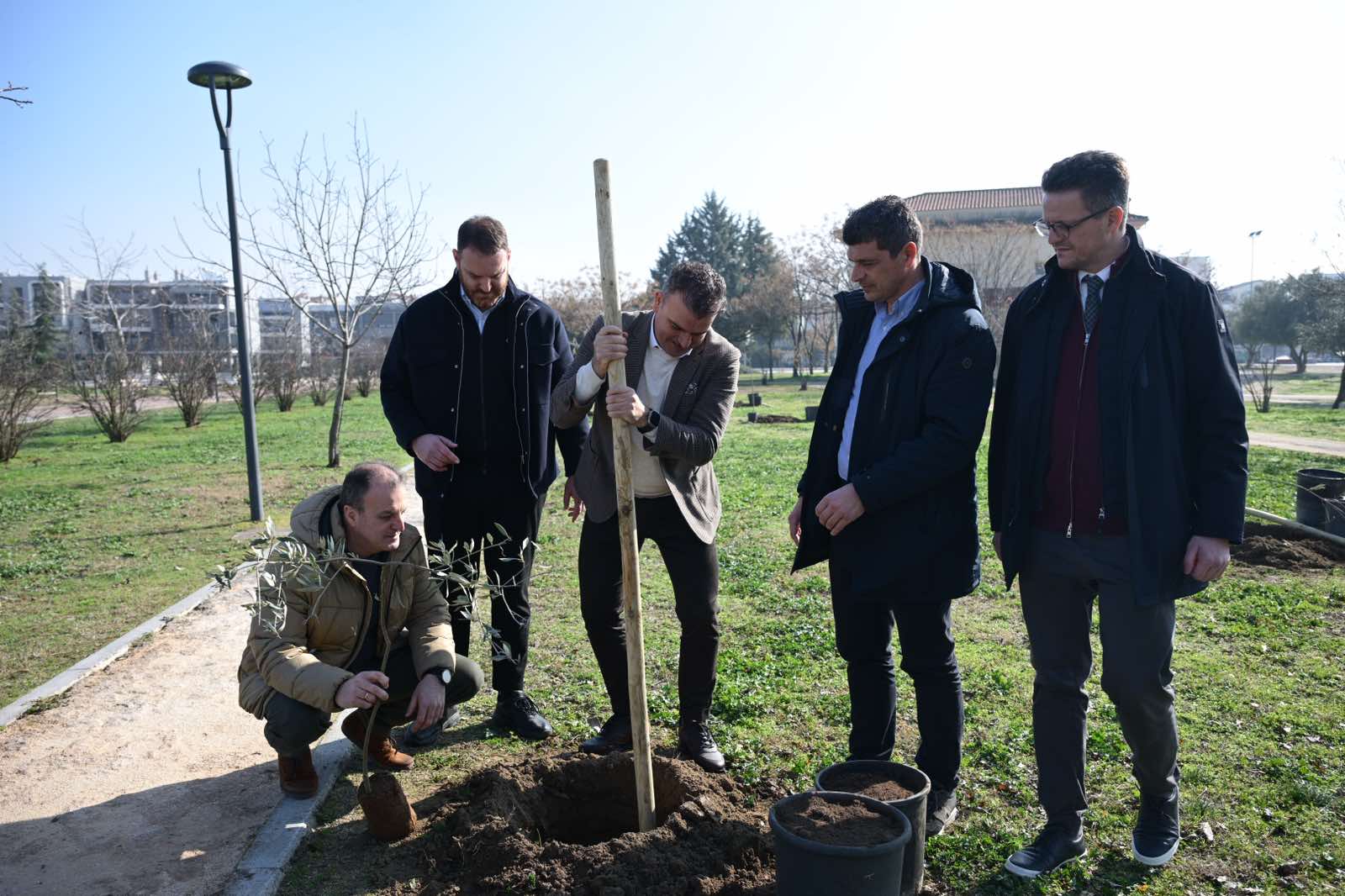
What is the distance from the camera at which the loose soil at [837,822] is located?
7.73 ft

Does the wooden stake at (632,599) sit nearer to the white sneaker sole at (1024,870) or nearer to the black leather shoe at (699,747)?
the black leather shoe at (699,747)

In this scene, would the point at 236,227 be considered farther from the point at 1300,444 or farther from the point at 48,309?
the point at 48,309

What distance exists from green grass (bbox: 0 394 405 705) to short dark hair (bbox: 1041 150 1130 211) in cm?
532

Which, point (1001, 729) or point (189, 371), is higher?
point (189, 371)

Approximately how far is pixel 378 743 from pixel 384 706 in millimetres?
235

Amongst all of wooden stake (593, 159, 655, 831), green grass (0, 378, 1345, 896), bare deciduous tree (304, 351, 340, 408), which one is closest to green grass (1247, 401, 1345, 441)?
green grass (0, 378, 1345, 896)

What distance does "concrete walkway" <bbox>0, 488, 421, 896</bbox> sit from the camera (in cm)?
298

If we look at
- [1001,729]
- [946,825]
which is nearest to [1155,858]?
[946,825]

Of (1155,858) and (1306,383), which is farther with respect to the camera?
(1306,383)

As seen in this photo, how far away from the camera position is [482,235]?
3680mm

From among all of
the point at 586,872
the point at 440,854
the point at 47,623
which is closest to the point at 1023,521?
the point at 586,872

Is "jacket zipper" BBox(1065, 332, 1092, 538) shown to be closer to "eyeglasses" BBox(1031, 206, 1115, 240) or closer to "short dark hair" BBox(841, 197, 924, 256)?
"eyeglasses" BBox(1031, 206, 1115, 240)

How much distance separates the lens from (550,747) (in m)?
3.86

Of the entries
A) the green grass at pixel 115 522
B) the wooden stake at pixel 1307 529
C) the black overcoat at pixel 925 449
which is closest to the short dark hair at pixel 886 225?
the black overcoat at pixel 925 449
